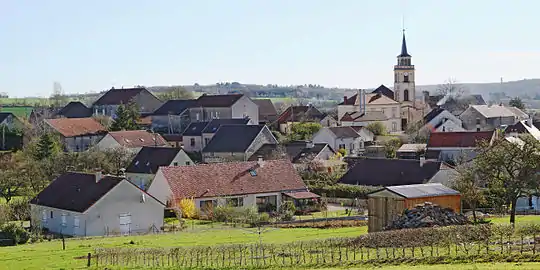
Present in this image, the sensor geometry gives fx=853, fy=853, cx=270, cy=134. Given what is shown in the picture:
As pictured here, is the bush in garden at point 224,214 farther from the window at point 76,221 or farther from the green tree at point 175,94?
the green tree at point 175,94

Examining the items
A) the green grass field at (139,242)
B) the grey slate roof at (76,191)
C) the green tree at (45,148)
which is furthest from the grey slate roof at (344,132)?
the green grass field at (139,242)

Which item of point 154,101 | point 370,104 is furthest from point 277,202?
point 154,101

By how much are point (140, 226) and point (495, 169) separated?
57.1ft

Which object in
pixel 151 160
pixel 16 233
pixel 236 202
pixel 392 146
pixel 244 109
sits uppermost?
pixel 244 109

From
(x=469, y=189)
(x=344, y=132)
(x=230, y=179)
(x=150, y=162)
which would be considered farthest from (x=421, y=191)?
(x=344, y=132)

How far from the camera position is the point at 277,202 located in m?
50.4

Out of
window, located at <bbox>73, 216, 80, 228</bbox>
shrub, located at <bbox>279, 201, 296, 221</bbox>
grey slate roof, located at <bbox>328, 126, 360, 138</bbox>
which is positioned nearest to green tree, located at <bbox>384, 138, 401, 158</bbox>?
grey slate roof, located at <bbox>328, 126, 360, 138</bbox>

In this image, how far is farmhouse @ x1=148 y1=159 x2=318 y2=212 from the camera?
48.2 meters

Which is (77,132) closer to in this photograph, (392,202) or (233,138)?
(233,138)

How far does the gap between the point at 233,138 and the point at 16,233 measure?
35.1 m

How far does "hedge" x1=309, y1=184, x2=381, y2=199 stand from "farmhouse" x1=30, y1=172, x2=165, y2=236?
13.9 meters

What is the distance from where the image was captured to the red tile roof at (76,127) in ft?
257

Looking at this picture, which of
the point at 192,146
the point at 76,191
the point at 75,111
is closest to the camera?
the point at 76,191

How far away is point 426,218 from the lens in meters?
34.8
